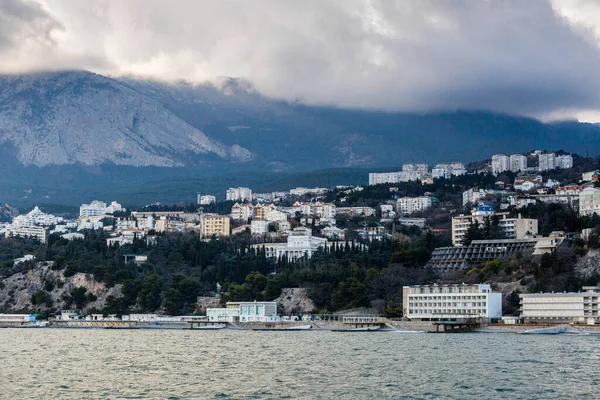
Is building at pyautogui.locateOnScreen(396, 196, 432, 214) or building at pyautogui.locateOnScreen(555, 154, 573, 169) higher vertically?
building at pyautogui.locateOnScreen(555, 154, 573, 169)

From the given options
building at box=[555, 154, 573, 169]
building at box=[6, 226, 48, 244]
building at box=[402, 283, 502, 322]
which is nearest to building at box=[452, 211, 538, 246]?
building at box=[402, 283, 502, 322]

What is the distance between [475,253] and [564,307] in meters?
23.4

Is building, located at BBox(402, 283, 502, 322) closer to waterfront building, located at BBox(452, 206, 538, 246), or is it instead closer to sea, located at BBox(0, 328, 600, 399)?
sea, located at BBox(0, 328, 600, 399)

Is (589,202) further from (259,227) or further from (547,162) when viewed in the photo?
(547,162)

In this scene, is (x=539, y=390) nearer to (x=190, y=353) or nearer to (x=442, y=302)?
(x=190, y=353)

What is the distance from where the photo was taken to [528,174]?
183 m

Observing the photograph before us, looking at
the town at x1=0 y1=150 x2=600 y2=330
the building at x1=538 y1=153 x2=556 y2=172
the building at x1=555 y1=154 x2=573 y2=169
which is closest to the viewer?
the town at x1=0 y1=150 x2=600 y2=330

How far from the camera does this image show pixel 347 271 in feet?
363

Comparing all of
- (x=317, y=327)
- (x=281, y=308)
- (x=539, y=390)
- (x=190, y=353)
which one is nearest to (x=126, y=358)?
(x=190, y=353)

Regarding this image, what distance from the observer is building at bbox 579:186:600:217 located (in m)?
119

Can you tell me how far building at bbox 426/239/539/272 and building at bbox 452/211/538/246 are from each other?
4.89 meters

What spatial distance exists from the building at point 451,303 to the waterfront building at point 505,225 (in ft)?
72.5

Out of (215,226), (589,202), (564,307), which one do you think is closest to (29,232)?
(215,226)

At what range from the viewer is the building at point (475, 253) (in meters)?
111
